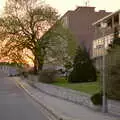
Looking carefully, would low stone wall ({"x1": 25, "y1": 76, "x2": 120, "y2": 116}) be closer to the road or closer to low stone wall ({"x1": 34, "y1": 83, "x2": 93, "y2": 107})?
low stone wall ({"x1": 34, "y1": 83, "x2": 93, "y2": 107})

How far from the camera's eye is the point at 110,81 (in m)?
21.1

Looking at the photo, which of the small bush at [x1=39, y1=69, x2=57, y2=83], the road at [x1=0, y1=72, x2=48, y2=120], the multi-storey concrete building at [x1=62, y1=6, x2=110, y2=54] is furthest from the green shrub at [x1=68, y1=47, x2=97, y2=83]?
the multi-storey concrete building at [x1=62, y1=6, x2=110, y2=54]

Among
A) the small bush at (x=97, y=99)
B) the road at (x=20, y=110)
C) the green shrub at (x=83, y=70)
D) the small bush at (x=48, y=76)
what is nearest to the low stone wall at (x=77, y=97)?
the small bush at (x=97, y=99)

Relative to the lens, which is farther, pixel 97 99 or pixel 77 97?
pixel 77 97

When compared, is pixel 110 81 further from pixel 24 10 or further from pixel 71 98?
pixel 24 10

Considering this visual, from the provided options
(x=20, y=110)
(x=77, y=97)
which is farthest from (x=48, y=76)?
(x=20, y=110)

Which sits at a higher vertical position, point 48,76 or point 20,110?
point 48,76

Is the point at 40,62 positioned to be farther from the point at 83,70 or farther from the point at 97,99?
the point at 97,99

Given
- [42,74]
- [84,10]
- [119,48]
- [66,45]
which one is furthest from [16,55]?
[119,48]

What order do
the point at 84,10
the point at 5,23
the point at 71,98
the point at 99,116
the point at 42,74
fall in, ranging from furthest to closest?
1. the point at 84,10
2. the point at 5,23
3. the point at 42,74
4. the point at 71,98
5. the point at 99,116

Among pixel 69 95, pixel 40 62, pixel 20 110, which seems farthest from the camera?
pixel 40 62

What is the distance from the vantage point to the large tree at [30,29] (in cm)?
6519

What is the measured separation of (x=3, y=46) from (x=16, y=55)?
7.51 feet

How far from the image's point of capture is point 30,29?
6681 cm
